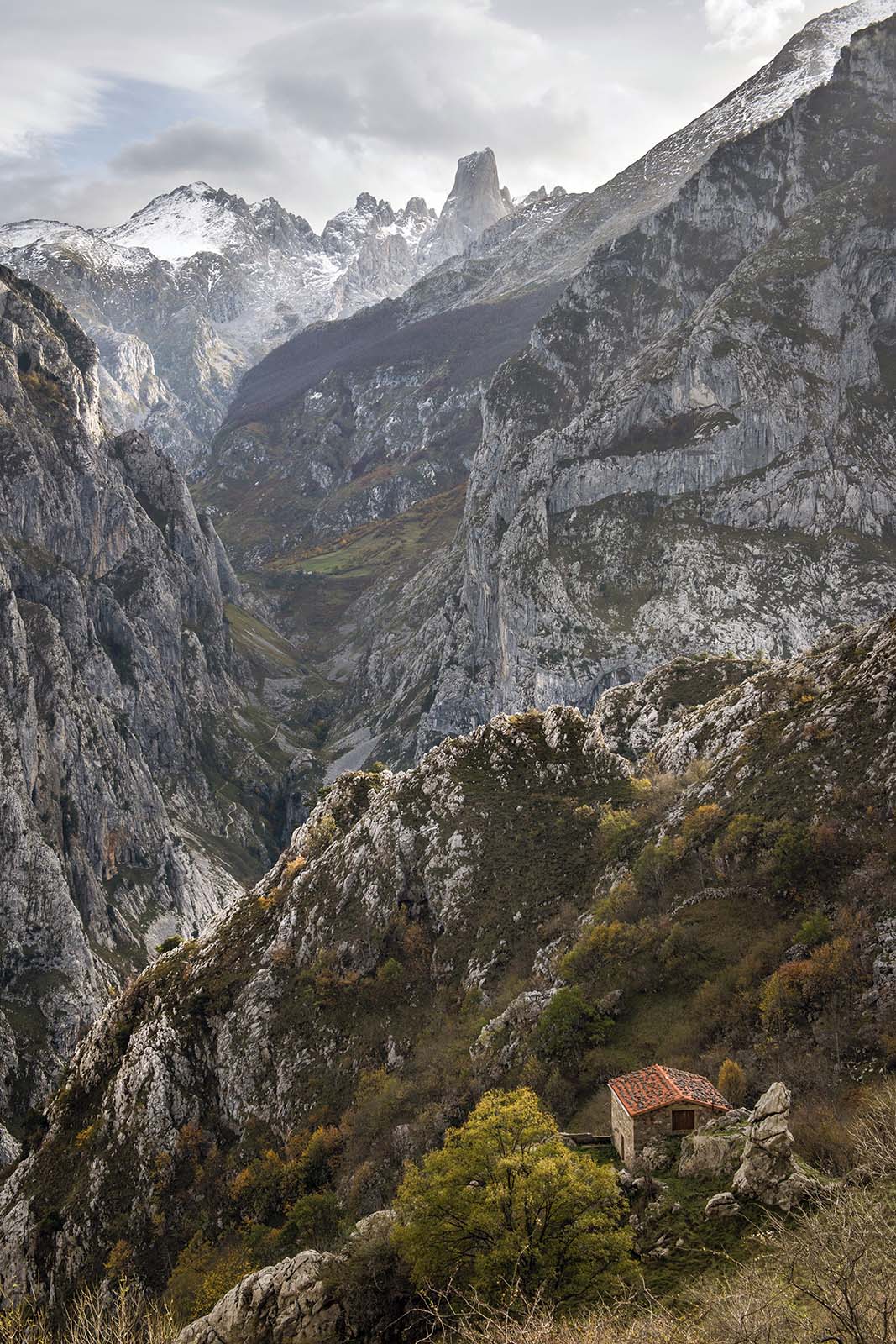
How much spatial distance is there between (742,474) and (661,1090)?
490ft

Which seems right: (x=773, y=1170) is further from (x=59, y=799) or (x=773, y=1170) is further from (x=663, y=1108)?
(x=59, y=799)

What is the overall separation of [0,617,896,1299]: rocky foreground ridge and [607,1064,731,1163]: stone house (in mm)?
3106

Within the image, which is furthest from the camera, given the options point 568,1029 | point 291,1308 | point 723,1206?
point 568,1029

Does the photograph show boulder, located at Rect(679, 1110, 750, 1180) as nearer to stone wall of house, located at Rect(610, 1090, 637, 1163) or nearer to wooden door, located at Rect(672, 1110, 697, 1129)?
wooden door, located at Rect(672, 1110, 697, 1129)

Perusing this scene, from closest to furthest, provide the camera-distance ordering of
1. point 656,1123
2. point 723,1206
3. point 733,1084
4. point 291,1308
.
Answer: point 723,1206 < point 291,1308 < point 656,1123 < point 733,1084

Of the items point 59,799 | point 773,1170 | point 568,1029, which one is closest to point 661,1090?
point 773,1170

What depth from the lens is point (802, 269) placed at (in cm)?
16550

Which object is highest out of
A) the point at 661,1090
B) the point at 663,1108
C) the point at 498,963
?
the point at 661,1090

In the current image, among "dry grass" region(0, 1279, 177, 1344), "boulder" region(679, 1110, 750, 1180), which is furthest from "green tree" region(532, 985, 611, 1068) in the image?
"dry grass" region(0, 1279, 177, 1344)

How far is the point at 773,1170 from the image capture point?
2264 cm

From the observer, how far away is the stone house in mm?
26766

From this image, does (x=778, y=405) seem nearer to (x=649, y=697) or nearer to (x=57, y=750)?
(x=649, y=697)

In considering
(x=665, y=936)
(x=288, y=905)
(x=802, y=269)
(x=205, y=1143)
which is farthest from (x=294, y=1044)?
(x=802, y=269)

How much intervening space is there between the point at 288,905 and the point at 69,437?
171 m
